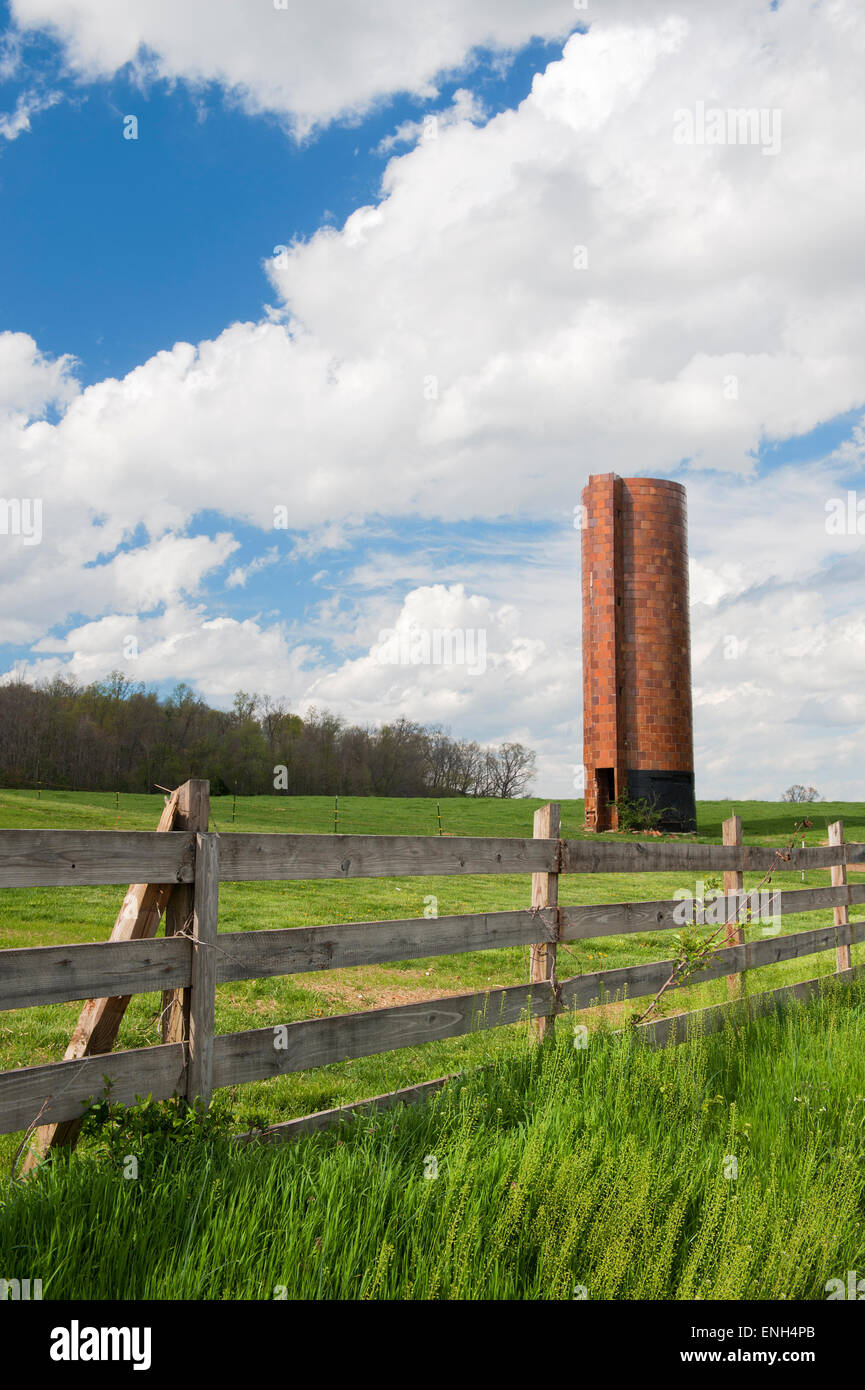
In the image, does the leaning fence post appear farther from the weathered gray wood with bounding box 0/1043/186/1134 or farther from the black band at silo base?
the black band at silo base

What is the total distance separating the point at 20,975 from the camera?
3.24 m

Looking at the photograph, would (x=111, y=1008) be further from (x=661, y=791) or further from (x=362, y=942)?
(x=661, y=791)

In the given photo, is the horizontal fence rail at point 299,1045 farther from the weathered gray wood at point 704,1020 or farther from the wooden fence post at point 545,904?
the weathered gray wood at point 704,1020

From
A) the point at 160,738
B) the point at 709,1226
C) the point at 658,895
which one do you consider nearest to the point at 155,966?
the point at 709,1226

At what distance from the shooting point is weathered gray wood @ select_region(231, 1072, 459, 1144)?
3.78m

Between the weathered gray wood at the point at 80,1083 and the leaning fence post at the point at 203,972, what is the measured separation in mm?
55

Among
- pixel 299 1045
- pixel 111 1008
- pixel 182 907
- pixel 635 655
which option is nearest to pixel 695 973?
pixel 299 1045

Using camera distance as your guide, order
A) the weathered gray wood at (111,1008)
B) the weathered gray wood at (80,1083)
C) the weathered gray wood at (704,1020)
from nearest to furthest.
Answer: the weathered gray wood at (80,1083) → the weathered gray wood at (111,1008) → the weathered gray wood at (704,1020)

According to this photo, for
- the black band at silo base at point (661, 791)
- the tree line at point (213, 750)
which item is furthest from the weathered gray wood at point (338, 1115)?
the tree line at point (213, 750)

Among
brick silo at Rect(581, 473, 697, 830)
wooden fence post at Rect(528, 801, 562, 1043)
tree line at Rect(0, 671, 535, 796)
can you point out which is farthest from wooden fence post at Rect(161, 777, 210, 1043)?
tree line at Rect(0, 671, 535, 796)

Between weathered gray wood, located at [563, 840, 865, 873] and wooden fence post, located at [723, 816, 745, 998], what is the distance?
10cm

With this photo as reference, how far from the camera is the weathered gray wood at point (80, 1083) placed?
3219mm

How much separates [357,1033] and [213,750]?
203 ft

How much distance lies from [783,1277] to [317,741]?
230ft
